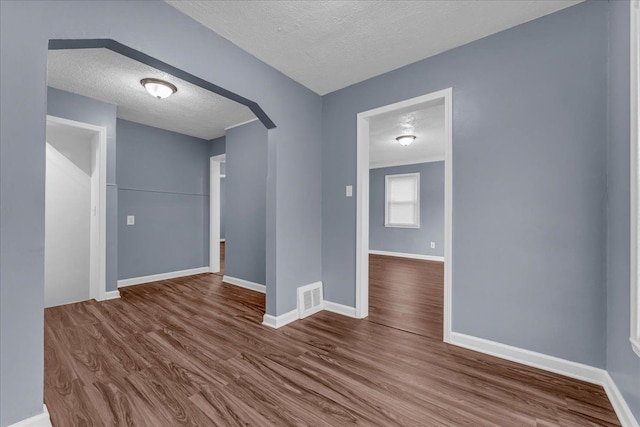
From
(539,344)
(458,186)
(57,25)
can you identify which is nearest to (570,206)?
(458,186)

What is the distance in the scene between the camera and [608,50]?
5.67ft

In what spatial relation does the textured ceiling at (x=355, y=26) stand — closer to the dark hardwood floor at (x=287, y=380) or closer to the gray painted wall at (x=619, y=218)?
the gray painted wall at (x=619, y=218)

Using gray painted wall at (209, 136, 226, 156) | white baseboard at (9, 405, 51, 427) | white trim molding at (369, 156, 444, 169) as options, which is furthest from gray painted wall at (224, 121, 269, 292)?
white trim molding at (369, 156, 444, 169)

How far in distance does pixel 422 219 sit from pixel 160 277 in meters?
6.21

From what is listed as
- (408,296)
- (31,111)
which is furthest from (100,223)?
(408,296)

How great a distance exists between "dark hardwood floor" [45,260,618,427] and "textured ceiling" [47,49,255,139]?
8.73ft

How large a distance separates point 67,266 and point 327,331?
368 centimetres

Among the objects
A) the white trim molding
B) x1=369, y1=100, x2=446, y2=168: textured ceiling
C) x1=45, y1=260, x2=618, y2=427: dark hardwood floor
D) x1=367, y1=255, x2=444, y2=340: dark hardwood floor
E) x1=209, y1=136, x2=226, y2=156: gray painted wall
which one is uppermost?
x1=369, y1=100, x2=446, y2=168: textured ceiling

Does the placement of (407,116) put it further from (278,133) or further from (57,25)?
(57,25)

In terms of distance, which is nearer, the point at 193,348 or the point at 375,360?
the point at 375,360

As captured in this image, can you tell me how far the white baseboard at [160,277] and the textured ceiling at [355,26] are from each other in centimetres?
396

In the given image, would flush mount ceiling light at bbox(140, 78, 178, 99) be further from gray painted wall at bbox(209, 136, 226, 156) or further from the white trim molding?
the white trim molding

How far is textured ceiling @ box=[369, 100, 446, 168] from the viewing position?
388 centimetres

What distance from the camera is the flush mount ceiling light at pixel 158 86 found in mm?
2854
